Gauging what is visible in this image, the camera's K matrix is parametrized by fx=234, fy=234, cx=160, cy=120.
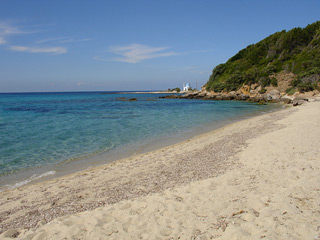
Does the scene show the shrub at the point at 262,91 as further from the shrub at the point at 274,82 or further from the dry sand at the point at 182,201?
the dry sand at the point at 182,201

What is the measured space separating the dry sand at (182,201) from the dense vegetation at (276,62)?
146 feet

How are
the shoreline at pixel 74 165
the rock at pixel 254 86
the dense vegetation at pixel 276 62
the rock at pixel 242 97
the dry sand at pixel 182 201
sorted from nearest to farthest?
1. the dry sand at pixel 182 201
2. the shoreline at pixel 74 165
3. the dense vegetation at pixel 276 62
4. the rock at pixel 242 97
5. the rock at pixel 254 86

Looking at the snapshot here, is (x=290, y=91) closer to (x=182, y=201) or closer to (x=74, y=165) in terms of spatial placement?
(x=74, y=165)

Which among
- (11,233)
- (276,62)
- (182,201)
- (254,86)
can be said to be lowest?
(11,233)

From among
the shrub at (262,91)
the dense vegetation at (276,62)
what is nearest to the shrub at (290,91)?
the dense vegetation at (276,62)

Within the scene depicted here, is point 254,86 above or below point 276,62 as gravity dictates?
below

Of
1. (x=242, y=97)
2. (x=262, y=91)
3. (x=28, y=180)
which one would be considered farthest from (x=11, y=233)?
(x=262, y=91)

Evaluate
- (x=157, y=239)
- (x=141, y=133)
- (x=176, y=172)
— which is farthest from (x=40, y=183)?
(x=141, y=133)

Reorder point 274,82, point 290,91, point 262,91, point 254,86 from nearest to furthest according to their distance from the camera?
point 290,91
point 274,82
point 262,91
point 254,86

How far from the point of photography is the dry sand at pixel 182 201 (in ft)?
13.4

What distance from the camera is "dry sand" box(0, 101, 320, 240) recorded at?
409 cm

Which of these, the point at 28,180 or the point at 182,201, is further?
the point at 28,180

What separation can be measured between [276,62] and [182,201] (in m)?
64.5

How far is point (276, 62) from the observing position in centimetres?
6009
